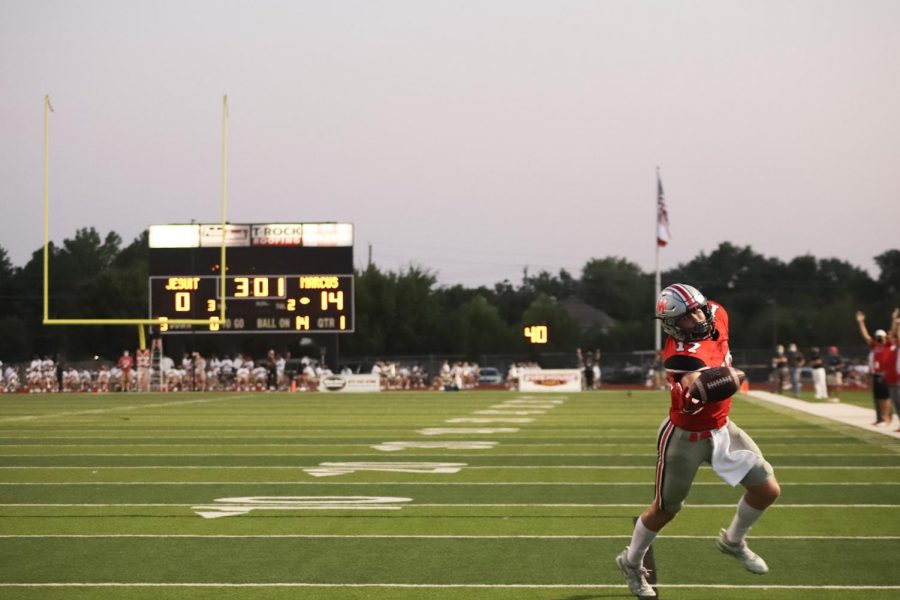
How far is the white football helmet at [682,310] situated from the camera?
5910 millimetres

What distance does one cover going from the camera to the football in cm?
568

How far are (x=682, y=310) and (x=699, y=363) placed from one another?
0.27 meters

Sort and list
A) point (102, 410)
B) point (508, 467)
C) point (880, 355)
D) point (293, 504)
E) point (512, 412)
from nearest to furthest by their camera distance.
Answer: point (293, 504) < point (508, 467) < point (880, 355) < point (512, 412) < point (102, 410)

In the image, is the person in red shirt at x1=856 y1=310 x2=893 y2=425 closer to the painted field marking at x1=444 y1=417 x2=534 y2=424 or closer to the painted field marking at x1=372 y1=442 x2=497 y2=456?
the painted field marking at x1=372 y1=442 x2=497 y2=456

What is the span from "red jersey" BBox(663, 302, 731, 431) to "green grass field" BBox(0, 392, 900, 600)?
1.06 metres

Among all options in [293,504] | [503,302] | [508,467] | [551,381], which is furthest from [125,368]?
[503,302]

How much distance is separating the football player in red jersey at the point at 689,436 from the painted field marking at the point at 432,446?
8399mm

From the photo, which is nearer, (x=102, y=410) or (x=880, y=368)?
(x=880, y=368)

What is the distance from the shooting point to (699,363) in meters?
5.91

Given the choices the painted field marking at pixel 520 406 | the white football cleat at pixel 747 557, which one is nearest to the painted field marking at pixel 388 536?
the white football cleat at pixel 747 557

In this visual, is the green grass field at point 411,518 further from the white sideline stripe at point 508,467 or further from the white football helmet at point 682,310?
the white football helmet at point 682,310

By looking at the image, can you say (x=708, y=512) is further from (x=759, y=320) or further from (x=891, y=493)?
(x=759, y=320)

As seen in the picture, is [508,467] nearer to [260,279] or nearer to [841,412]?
[841,412]

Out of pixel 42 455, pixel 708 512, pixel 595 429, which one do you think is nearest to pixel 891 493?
pixel 708 512
